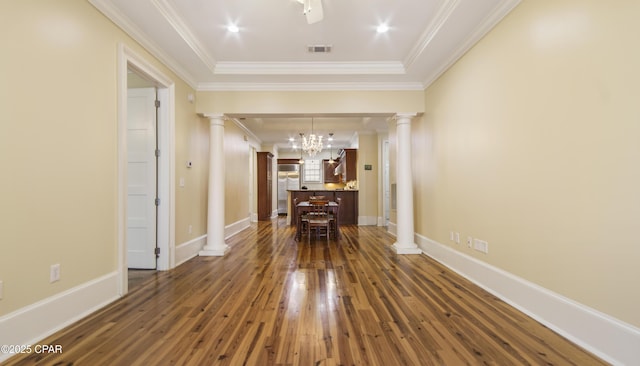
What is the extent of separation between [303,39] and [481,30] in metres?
2.04

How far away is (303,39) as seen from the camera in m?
3.40

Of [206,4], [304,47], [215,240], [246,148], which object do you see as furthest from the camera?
[246,148]

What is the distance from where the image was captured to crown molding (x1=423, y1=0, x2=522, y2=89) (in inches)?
97.8

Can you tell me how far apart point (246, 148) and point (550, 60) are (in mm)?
6861

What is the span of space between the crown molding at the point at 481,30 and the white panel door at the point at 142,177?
401cm

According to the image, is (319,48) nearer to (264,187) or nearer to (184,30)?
(184,30)

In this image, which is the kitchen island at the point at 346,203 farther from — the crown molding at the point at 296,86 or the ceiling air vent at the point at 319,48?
the ceiling air vent at the point at 319,48

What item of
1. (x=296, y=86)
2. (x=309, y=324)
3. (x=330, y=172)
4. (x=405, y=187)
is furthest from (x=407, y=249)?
(x=330, y=172)

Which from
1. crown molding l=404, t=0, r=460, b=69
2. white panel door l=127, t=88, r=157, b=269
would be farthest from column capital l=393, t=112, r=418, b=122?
white panel door l=127, t=88, r=157, b=269

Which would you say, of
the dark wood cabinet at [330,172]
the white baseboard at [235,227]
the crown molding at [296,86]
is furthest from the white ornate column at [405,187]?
the dark wood cabinet at [330,172]

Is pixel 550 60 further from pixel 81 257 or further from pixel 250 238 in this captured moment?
pixel 250 238

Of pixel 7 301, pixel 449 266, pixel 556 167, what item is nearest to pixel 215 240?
pixel 7 301

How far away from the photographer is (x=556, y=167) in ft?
6.64

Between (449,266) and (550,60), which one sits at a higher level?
(550,60)
